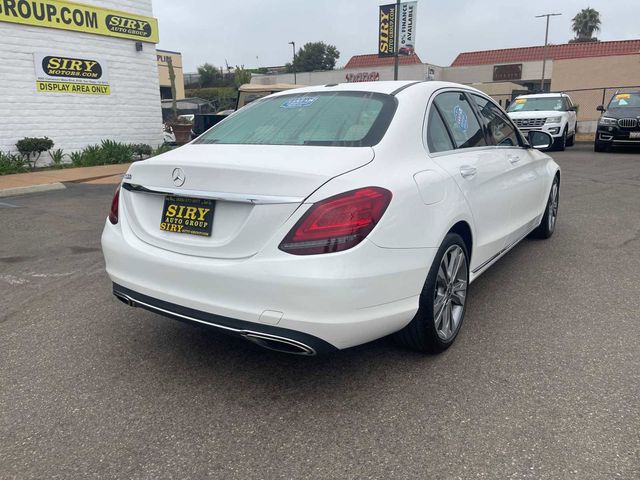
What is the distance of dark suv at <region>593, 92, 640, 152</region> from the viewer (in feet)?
48.5

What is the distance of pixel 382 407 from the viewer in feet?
8.82

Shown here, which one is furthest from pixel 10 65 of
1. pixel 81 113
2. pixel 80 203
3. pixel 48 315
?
pixel 48 315

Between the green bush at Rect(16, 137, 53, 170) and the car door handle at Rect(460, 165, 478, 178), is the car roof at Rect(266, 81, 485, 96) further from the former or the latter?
the green bush at Rect(16, 137, 53, 170)

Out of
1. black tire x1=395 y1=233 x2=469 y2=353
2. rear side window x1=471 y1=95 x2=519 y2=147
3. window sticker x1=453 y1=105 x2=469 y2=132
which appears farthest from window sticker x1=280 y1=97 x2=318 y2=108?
rear side window x1=471 y1=95 x2=519 y2=147

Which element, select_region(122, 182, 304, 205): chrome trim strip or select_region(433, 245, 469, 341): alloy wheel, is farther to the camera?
select_region(433, 245, 469, 341): alloy wheel

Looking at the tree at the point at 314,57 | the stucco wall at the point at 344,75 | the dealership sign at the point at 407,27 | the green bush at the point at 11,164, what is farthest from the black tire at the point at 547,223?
the tree at the point at 314,57

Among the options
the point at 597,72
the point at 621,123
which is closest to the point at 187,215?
the point at 621,123

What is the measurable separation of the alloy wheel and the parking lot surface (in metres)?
0.16

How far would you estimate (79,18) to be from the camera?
1277cm

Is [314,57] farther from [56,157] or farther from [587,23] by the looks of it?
[56,157]

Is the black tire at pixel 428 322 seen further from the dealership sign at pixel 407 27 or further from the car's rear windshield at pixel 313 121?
the dealership sign at pixel 407 27

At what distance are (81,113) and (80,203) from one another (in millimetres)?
5780

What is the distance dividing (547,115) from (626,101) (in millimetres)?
2118

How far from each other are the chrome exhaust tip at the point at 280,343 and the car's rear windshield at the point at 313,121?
107 cm
